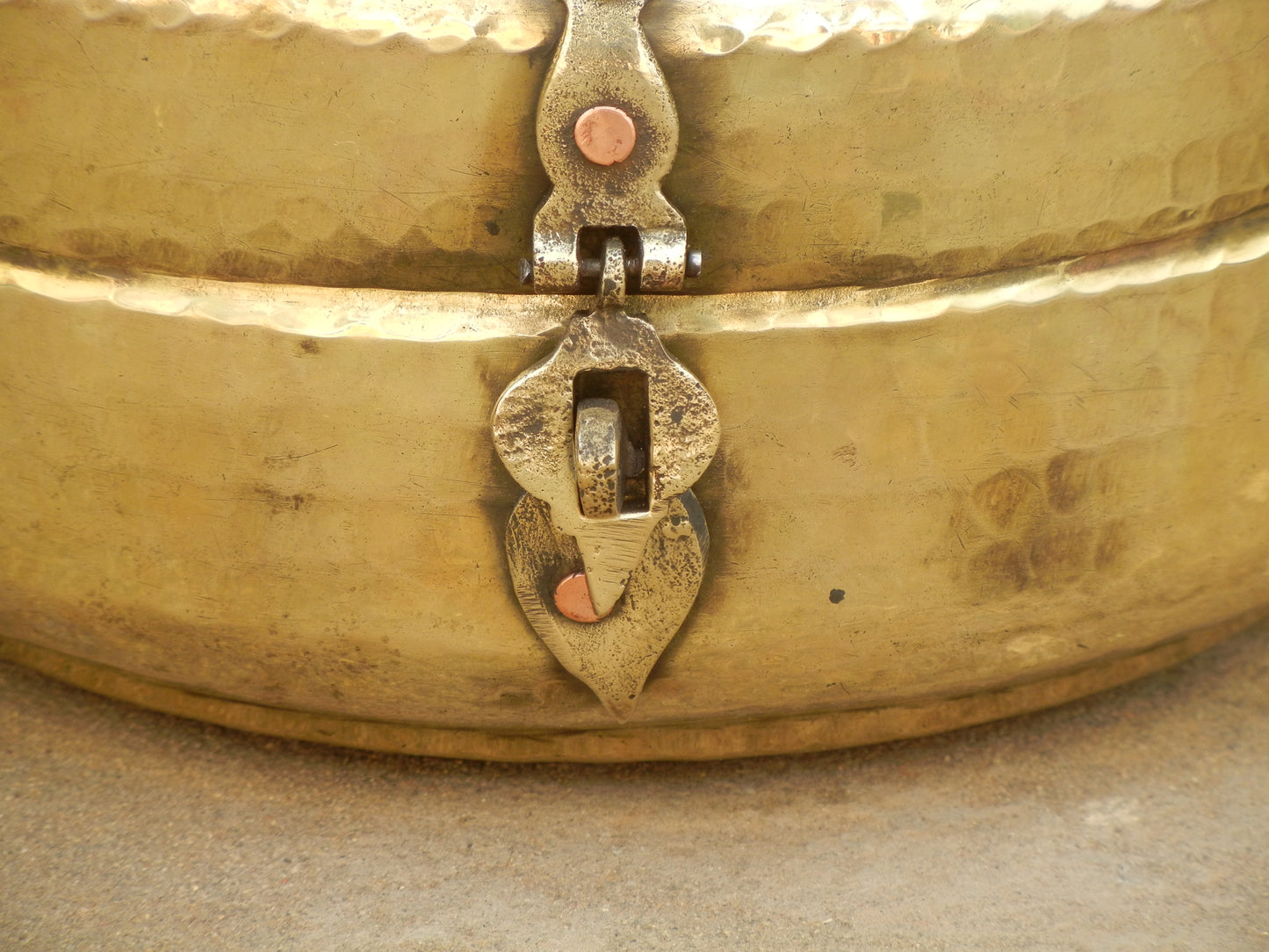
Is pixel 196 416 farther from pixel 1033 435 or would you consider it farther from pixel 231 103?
pixel 1033 435

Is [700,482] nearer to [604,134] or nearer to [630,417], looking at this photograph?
[630,417]

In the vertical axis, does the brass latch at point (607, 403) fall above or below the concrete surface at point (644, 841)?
above

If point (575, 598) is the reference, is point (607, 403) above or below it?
above

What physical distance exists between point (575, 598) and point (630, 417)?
0.34 ft

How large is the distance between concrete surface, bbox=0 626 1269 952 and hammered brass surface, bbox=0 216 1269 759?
77 mm

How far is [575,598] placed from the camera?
0.60 m

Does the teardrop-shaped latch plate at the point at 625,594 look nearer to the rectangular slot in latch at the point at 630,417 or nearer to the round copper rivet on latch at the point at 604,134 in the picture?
the rectangular slot in latch at the point at 630,417

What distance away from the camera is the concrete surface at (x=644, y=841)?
615 mm

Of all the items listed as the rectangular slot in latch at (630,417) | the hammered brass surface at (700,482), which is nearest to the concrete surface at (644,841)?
the hammered brass surface at (700,482)

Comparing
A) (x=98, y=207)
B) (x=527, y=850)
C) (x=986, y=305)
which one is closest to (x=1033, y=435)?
(x=986, y=305)

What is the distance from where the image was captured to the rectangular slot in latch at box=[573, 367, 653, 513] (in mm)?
566

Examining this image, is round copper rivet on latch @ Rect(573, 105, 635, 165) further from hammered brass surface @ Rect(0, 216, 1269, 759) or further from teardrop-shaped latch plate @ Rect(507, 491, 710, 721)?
teardrop-shaped latch plate @ Rect(507, 491, 710, 721)

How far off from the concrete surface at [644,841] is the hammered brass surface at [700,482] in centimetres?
8

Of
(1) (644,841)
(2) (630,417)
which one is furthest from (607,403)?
(1) (644,841)
